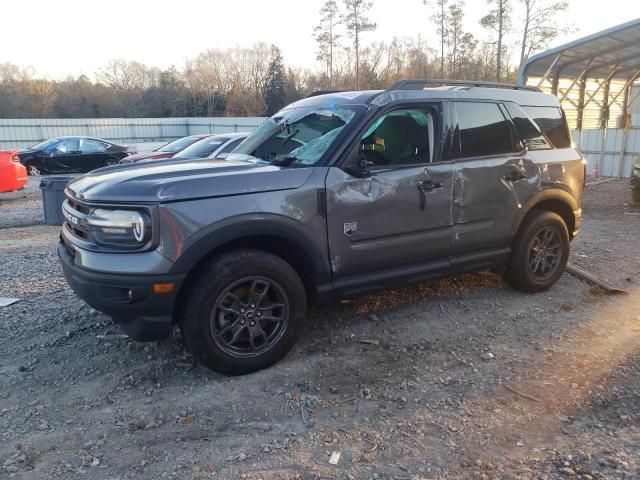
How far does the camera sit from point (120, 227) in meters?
3.41

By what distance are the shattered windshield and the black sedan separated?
55.0 ft

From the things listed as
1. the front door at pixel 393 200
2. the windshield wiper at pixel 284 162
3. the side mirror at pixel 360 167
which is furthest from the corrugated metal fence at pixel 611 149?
the windshield wiper at pixel 284 162

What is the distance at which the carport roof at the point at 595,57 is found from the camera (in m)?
12.0

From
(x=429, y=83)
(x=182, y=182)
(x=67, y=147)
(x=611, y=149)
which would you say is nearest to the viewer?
(x=182, y=182)

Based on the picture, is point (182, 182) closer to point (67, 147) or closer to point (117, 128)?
point (67, 147)

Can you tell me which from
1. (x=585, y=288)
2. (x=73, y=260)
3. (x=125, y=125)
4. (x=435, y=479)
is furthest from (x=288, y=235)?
(x=125, y=125)

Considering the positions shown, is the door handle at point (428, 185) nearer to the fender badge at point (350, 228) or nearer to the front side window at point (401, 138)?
the front side window at point (401, 138)

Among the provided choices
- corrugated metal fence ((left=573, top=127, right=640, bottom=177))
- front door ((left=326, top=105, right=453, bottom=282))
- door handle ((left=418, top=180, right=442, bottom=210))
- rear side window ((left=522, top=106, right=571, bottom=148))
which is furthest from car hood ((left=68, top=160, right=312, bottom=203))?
corrugated metal fence ((left=573, top=127, right=640, bottom=177))

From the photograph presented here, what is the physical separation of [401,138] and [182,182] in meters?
1.86

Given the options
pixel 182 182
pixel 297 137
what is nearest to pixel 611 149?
pixel 297 137

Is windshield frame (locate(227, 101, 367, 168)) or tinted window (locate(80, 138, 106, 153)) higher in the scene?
windshield frame (locate(227, 101, 367, 168))

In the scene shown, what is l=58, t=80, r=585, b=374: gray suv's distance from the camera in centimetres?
343

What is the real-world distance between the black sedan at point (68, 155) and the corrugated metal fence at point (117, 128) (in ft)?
32.7

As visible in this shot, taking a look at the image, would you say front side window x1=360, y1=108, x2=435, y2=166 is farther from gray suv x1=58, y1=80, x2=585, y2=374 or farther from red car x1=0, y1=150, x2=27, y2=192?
red car x1=0, y1=150, x2=27, y2=192
